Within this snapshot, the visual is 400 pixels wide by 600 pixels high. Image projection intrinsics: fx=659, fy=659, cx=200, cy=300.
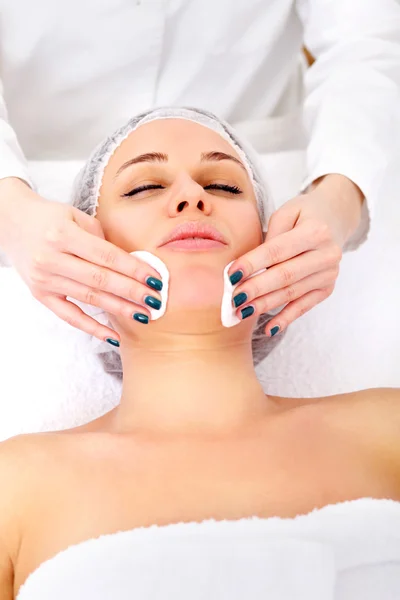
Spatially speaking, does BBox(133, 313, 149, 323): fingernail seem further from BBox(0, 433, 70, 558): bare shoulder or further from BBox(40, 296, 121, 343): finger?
BBox(0, 433, 70, 558): bare shoulder

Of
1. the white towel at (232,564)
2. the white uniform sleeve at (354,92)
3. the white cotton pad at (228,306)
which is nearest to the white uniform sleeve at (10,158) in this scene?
the white cotton pad at (228,306)

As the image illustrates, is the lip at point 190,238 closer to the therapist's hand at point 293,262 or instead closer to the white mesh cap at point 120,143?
the therapist's hand at point 293,262

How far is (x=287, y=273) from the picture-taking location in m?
1.03

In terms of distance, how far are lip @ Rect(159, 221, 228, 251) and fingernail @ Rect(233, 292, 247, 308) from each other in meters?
0.12

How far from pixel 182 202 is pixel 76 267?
23 centimetres

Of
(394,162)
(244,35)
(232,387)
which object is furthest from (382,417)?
(244,35)

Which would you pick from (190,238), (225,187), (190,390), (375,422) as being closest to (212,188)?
(225,187)

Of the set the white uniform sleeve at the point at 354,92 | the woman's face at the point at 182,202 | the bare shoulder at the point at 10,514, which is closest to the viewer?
the bare shoulder at the point at 10,514

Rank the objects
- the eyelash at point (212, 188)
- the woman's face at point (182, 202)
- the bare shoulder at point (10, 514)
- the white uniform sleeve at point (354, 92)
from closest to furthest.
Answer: the bare shoulder at point (10, 514) → the woman's face at point (182, 202) → the eyelash at point (212, 188) → the white uniform sleeve at point (354, 92)

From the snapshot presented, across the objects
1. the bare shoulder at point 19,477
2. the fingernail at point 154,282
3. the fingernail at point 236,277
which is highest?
the fingernail at point 236,277

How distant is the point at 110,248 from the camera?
38.5 inches

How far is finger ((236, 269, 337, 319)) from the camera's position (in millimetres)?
1037

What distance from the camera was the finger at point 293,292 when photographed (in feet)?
3.40

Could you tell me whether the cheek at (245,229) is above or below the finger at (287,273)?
above
